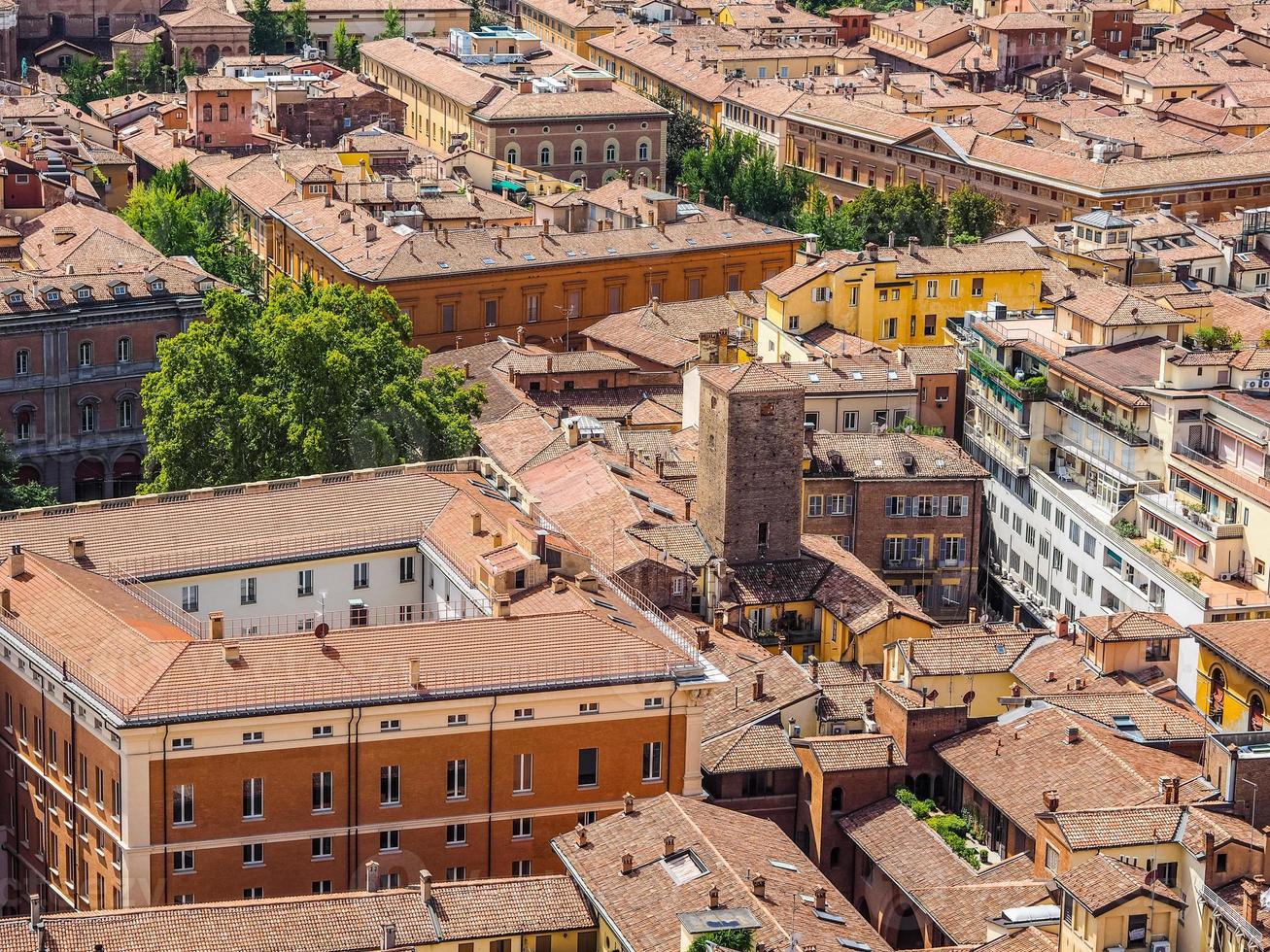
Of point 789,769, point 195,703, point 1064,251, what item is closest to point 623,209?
point 1064,251

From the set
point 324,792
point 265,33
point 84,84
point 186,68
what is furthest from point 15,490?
point 265,33

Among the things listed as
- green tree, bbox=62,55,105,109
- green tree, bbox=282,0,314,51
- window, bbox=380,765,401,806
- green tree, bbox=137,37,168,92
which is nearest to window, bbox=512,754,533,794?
window, bbox=380,765,401,806

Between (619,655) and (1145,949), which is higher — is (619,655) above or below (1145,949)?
above

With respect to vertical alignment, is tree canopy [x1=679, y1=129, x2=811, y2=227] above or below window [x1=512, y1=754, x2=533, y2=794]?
above

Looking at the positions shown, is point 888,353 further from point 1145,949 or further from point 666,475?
point 1145,949

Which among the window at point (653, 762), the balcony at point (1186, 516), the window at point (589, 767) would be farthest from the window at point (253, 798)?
the balcony at point (1186, 516)

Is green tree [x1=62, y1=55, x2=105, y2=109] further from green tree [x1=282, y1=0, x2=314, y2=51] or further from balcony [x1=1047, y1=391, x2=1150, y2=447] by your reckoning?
balcony [x1=1047, y1=391, x2=1150, y2=447]

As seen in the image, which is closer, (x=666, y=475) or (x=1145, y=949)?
(x=1145, y=949)

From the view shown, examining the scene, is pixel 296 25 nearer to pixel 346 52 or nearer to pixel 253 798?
pixel 346 52
